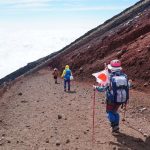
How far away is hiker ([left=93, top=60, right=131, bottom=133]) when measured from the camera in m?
13.1

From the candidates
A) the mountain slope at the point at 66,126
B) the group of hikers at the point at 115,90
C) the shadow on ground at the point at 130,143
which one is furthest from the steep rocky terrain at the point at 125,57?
the shadow on ground at the point at 130,143

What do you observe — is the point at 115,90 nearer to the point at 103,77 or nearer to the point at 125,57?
the point at 103,77

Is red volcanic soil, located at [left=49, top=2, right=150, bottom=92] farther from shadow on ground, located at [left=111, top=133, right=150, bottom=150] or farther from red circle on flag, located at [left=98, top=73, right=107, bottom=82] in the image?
shadow on ground, located at [left=111, top=133, right=150, bottom=150]

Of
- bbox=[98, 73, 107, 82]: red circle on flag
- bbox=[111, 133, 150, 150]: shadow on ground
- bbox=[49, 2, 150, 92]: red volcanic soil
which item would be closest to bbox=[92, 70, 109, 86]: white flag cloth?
bbox=[98, 73, 107, 82]: red circle on flag

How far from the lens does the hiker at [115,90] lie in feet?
42.9

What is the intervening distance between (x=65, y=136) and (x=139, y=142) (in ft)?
7.55

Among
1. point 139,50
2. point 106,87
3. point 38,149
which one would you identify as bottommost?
point 38,149

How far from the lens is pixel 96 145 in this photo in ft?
40.6

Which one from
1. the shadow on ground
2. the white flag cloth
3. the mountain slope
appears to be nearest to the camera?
the shadow on ground

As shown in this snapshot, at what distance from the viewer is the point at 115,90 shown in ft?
42.8

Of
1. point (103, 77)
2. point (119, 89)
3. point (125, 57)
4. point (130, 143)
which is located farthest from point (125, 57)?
point (130, 143)

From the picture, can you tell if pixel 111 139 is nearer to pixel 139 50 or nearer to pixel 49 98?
pixel 49 98

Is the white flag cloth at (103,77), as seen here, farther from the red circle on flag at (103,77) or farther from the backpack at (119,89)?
the backpack at (119,89)

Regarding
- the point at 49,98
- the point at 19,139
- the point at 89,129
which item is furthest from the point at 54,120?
the point at 49,98
